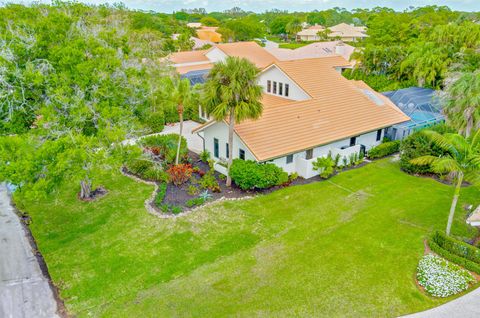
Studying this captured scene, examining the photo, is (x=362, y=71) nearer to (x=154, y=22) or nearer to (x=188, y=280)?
(x=188, y=280)

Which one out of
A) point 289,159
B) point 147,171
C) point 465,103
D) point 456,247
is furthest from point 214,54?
point 456,247

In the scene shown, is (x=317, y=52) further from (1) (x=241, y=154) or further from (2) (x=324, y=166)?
(1) (x=241, y=154)

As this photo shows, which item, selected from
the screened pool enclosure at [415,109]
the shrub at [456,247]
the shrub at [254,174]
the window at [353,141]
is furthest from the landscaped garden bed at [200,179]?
the shrub at [456,247]

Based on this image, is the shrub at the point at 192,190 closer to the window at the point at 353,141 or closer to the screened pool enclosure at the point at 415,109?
the window at the point at 353,141

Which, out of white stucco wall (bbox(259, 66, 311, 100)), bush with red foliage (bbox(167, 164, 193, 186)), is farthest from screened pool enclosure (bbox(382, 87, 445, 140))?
bush with red foliage (bbox(167, 164, 193, 186))

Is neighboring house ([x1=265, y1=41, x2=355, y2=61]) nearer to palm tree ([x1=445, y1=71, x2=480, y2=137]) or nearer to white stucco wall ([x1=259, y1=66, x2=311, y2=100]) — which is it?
white stucco wall ([x1=259, y1=66, x2=311, y2=100])
